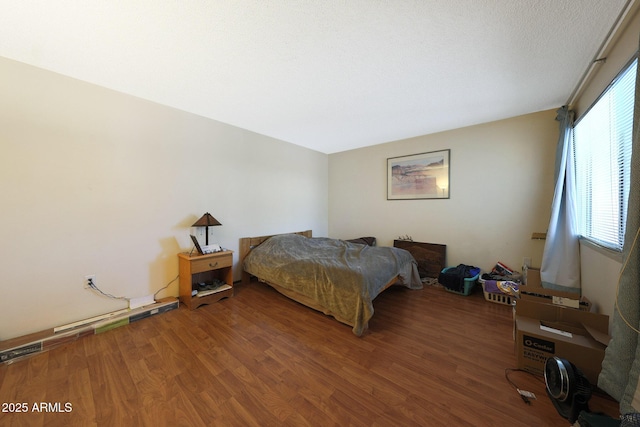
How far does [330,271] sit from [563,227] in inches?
104

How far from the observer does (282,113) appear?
2.80 meters

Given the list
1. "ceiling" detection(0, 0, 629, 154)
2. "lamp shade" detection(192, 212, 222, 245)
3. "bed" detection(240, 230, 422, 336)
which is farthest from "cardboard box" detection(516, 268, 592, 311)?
"lamp shade" detection(192, 212, 222, 245)

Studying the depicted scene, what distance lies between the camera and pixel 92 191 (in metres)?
2.14

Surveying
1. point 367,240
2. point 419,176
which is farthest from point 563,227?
point 367,240

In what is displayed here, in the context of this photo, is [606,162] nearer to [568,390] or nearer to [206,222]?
[568,390]

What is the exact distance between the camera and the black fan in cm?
114

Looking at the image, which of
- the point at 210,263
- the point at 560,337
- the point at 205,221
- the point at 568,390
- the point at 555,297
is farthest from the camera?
the point at 205,221

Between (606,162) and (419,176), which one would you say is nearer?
(606,162)

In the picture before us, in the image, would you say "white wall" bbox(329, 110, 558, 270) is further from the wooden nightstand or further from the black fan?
the wooden nightstand

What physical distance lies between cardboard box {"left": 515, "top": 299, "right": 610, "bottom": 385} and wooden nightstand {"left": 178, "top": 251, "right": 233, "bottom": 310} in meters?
2.98

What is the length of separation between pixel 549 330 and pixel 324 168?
4.16 m

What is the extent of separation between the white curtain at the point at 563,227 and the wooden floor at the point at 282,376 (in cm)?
71

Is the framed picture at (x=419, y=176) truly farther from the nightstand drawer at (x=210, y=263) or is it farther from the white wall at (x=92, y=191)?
the nightstand drawer at (x=210, y=263)

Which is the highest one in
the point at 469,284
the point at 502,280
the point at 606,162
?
the point at 606,162
